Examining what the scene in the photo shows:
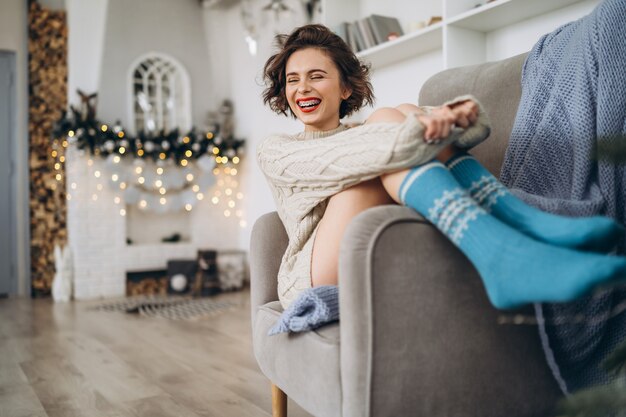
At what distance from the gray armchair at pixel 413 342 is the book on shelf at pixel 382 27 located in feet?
7.22

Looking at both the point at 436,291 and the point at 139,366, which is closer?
the point at 436,291

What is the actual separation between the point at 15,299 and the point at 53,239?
0.55 m

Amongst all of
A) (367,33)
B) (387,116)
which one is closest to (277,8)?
(367,33)

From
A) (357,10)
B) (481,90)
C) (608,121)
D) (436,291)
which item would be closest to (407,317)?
(436,291)

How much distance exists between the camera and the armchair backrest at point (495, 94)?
63.4 inches

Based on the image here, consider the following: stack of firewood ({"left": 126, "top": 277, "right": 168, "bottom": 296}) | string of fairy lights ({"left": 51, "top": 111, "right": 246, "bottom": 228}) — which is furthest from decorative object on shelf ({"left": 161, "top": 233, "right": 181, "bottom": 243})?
stack of firewood ({"left": 126, "top": 277, "right": 168, "bottom": 296})

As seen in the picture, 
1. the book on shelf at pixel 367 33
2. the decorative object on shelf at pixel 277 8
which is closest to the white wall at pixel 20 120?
the decorative object on shelf at pixel 277 8

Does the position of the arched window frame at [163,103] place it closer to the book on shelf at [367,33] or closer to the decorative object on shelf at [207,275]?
the decorative object on shelf at [207,275]

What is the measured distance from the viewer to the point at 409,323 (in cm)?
98

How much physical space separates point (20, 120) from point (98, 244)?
119 centimetres

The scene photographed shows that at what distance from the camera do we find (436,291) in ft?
3.27

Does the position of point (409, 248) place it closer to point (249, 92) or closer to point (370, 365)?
point (370, 365)

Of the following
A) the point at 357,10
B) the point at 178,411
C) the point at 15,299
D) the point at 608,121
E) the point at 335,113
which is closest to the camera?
the point at 608,121

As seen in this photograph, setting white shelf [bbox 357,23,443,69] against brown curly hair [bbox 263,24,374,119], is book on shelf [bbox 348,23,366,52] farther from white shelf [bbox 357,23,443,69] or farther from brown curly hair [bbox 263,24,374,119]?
brown curly hair [bbox 263,24,374,119]
